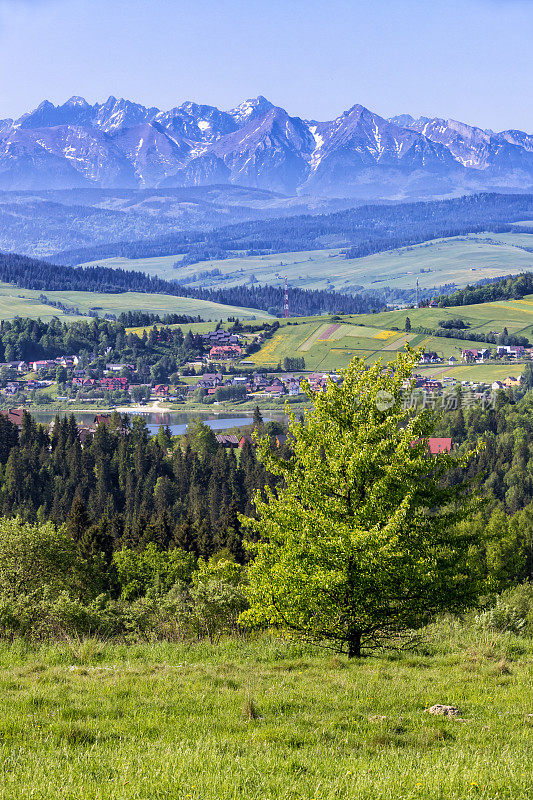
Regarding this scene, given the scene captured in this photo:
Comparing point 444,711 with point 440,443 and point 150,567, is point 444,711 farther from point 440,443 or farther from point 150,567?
point 440,443

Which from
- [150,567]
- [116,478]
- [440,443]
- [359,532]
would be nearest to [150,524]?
[150,567]

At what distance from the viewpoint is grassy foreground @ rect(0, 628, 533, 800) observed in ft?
36.7

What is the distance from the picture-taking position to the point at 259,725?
14.0 metres

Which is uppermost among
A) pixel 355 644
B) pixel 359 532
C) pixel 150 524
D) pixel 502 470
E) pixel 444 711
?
pixel 359 532

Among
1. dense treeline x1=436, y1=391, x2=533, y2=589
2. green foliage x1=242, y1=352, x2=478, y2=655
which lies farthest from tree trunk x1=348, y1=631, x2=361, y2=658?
dense treeline x1=436, y1=391, x2=533, y2=589

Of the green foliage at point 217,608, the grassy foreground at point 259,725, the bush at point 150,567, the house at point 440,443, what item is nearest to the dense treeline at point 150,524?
Result: the green foliage at point 217,608

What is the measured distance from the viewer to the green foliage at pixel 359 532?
69.2 feet

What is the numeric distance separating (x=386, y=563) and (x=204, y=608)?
6494mm

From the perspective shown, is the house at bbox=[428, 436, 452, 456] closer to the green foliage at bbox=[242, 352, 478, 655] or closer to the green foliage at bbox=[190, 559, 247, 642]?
the green foliage at bbox=[190, 559, 247, 642]

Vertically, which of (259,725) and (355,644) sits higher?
(259,725)

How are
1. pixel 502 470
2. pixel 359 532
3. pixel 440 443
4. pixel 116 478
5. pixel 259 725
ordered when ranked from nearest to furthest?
pixel 259 725 < pixel 359 532 < pixel 116 478 < pixel 502 470 < pixel 440 443

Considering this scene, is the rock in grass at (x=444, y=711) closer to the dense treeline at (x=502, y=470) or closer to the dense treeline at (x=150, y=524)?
the dense treeline at (x=150, y=524)

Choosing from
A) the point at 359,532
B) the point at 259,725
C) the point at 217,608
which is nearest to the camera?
the point at 259,725

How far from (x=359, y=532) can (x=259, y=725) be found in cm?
718
